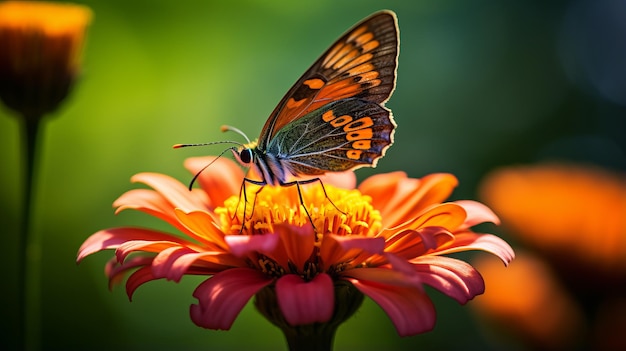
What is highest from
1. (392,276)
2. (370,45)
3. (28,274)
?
(370,45)

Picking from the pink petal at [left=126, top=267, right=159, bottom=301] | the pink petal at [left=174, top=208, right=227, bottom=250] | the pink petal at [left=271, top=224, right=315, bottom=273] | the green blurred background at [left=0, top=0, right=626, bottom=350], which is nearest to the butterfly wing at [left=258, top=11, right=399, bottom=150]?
the pink petal at [left=174, top=208, right=227, bottom=250]

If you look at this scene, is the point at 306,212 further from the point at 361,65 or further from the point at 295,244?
the point at 361,65

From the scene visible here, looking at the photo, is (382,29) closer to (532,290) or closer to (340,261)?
(340,261)

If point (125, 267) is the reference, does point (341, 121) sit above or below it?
above

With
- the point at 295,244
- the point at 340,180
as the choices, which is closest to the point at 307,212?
the point at 295,244

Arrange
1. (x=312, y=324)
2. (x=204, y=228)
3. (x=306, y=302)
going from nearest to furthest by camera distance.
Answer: (x=306, y=302) → (x=312, y=324) → (x=204, y=228)

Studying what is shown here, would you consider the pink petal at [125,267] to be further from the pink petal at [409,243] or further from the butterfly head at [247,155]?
the pink petal at [409,243]

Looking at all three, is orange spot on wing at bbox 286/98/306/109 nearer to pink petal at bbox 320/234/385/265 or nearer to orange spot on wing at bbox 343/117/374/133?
orange spot on wing at bbox 343/117/374/133

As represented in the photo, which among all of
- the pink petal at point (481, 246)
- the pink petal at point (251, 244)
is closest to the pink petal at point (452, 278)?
the pink petal at point (481, 246)
